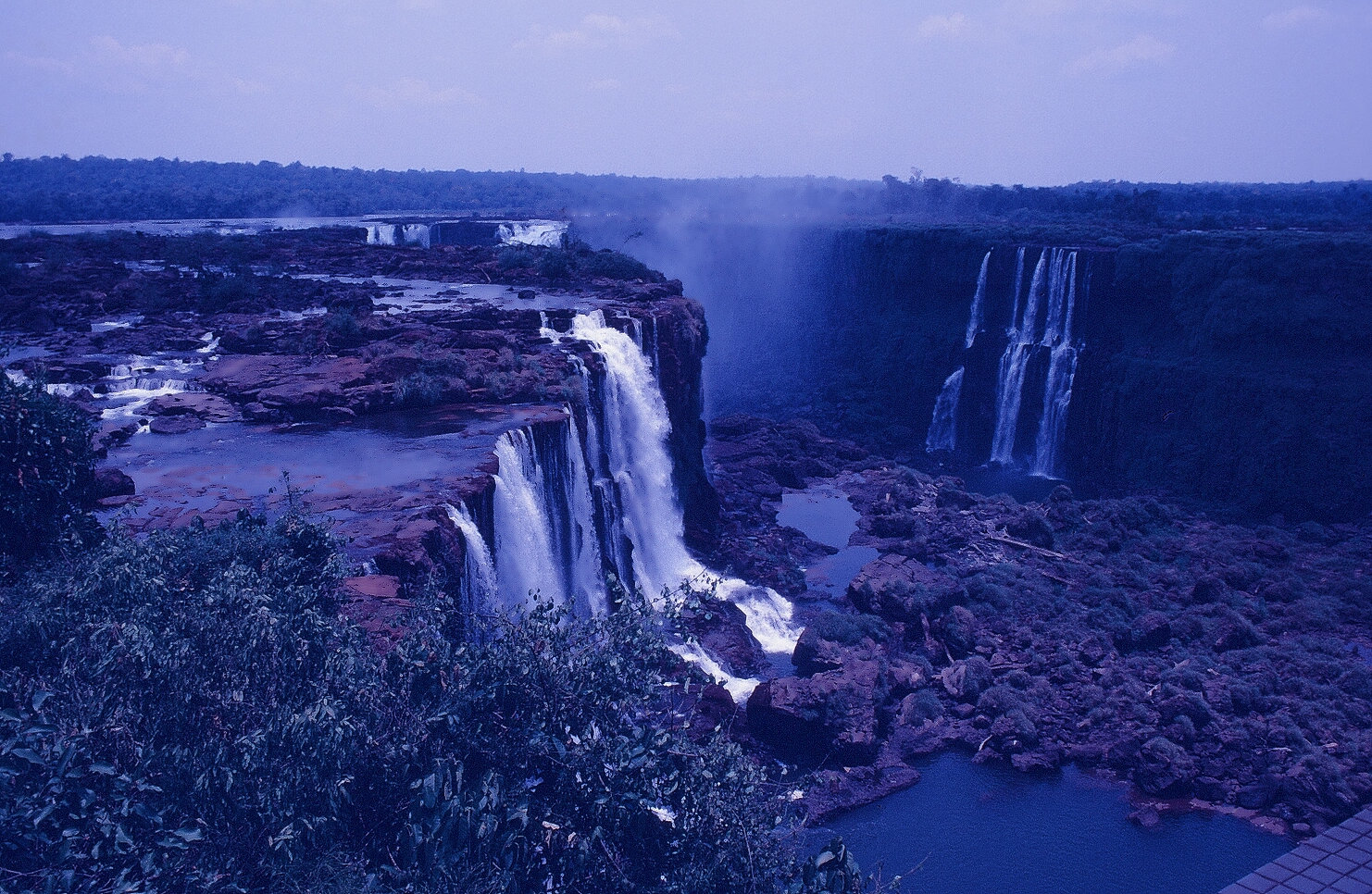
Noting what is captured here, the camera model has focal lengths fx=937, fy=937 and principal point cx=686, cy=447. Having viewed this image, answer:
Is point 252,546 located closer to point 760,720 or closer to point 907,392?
point 760,720

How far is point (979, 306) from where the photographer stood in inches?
1382

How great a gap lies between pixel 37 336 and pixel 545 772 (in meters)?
18.0

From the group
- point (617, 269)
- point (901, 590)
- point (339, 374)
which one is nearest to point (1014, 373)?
point (617, 269)

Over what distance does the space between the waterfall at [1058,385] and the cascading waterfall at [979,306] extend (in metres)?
3.47

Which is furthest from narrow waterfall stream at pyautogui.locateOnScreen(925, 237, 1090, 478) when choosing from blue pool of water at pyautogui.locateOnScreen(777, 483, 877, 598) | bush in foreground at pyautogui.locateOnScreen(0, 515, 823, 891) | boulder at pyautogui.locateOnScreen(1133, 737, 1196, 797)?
bush in foreground at pyautogui.locateOnScreen(0, 515, 823, 891)

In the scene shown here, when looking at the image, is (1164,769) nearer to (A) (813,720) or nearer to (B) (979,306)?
(A) (813,720)

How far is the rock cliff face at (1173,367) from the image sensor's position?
25.1 metres

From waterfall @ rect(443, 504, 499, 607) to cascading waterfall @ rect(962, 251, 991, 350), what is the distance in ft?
89.7

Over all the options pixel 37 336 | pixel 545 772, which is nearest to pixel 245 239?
pixel 37 336

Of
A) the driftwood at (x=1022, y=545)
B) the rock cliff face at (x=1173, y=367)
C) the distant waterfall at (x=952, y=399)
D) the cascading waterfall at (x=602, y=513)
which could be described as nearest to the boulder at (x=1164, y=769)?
the cascading waterfall at (x=602, y=513)

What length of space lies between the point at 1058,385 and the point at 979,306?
556 centimetres

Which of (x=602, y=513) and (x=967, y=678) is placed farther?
(x=602, y=513)

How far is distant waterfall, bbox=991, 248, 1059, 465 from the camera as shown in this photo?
104 ft

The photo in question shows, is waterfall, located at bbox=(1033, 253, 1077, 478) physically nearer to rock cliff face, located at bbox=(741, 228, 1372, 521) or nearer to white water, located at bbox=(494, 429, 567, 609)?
→ rock cliff face, located at bbox=(741, 228, 1372, 521)
